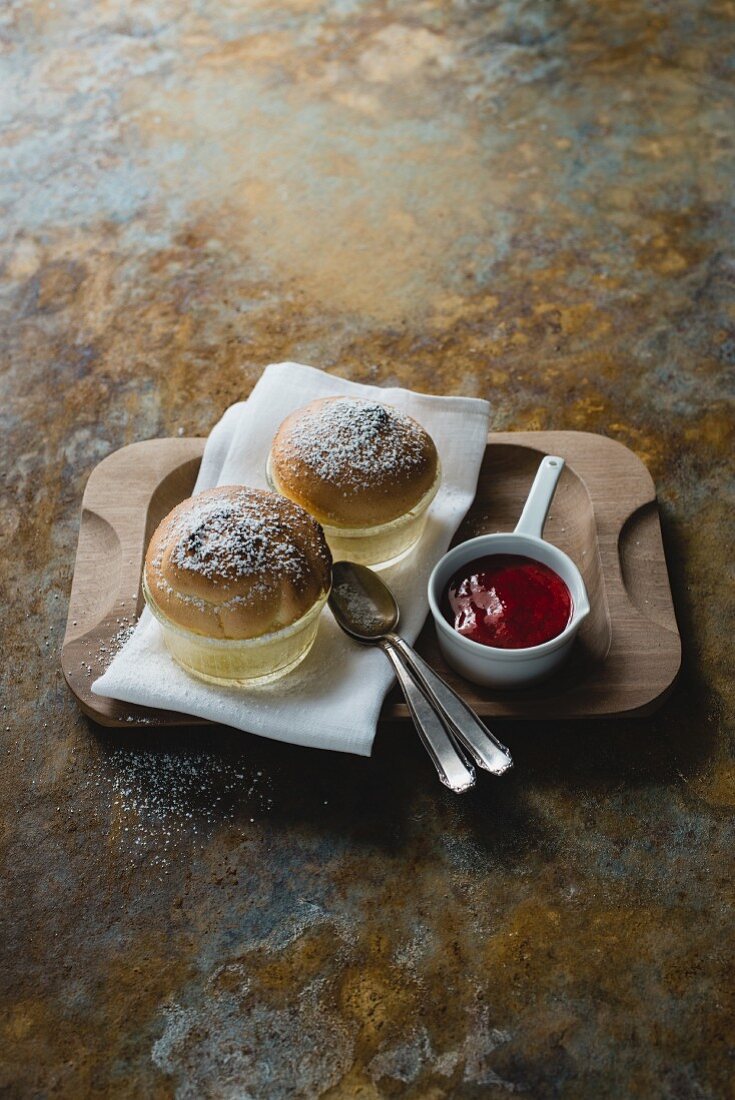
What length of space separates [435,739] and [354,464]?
0.35 meters

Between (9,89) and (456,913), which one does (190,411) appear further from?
(9,89)

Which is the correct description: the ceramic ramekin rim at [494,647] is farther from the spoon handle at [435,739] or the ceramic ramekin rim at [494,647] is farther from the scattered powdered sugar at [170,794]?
the scattered powdered sugar at [170,794]

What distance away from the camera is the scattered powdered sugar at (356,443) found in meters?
1.29

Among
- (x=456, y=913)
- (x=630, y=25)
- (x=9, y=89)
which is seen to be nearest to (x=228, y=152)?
(x=9, y=89)

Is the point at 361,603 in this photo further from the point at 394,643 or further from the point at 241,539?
the point at 241,539

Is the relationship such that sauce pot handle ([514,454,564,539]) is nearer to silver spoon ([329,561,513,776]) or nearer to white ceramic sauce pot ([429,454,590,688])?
white ceramic sauce pot ([429,454,590,688])

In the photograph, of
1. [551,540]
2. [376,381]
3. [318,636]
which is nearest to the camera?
[318,636]

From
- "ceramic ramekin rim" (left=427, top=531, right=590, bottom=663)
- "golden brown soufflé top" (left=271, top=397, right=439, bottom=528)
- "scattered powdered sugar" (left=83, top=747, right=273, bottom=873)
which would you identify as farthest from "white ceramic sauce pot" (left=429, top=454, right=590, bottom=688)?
"scattered powdered sugar" (left=83, top=747, right=273, bottom=873)

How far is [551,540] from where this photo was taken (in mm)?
1424

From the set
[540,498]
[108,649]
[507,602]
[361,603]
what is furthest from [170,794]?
[540,498]

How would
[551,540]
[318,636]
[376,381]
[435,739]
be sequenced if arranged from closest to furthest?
[435,739] < [318,636] < [551,540] < [376,381]

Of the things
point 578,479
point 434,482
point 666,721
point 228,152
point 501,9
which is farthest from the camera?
point 501,9

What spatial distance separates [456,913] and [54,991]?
397mm

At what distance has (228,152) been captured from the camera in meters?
2.24
